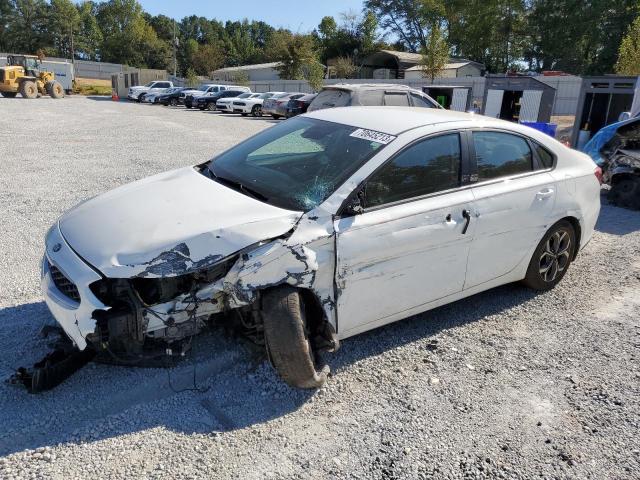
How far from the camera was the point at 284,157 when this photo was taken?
385 centimetres

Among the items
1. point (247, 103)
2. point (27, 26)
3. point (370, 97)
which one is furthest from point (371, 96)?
point (27, 26)

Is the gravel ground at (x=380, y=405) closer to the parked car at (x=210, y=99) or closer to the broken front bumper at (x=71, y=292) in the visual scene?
the broken front bumper at (x=71, y=292)

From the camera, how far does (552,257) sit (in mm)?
4441

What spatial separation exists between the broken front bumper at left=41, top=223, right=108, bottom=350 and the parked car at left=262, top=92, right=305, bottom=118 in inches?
919

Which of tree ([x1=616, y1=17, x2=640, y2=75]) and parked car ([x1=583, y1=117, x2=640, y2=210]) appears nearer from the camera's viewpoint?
parked car ([x1=583, y1=117, x2=640, y2=210])

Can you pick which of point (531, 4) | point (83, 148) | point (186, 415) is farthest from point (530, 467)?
point (531, 4)

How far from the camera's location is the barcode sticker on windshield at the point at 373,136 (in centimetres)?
347

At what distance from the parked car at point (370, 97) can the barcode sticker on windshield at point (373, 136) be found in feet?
28.1

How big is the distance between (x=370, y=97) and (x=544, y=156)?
27.1 ft

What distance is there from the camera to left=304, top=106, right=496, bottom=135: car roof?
3.68 meters

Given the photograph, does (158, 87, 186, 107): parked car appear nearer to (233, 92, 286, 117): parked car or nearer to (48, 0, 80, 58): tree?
(233, 92, 286, 117): parked car

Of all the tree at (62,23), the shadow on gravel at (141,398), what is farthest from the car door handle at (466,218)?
the tree at (62,23)

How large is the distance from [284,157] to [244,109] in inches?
1008

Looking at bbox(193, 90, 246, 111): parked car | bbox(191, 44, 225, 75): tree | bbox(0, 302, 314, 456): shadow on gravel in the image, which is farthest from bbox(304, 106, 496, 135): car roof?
bbox(191, 44, 225, 75): tree
